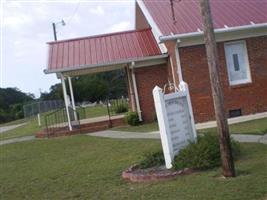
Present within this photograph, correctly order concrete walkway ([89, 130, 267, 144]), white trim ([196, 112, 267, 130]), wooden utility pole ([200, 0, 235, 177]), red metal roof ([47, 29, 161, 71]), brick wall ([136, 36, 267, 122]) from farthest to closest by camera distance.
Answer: red metal roof ([47, 29, 161, 71]) → brick wall ([136, 36, 267, 122]) → white trim ([196, 112, 267, 130]) → concrete walkway ([89, 130, 267, 144]) → wooden utility pole ([200, 0, 235, 177])

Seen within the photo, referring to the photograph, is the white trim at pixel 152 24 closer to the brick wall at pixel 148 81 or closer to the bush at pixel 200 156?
the brick wall at pixel 148 81

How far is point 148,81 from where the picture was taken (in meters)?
23.4

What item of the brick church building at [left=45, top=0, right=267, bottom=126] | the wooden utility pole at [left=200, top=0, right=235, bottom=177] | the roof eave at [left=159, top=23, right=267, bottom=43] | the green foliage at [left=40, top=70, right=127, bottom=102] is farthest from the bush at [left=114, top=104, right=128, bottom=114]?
the green foliage at [left=40, top=70, right=127, bottom=102]

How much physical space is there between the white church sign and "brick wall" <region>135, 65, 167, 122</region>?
1192cm

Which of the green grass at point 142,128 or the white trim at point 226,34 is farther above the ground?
the white trim at point 226,34

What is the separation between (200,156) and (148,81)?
528 inches

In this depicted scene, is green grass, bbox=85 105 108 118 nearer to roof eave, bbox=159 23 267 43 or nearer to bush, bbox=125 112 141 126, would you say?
bush, bbox=125 112 141 126

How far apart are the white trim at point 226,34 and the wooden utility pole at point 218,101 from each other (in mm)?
10530

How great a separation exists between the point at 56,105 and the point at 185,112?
164 ft

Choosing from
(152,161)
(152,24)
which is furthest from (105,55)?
(152,161)

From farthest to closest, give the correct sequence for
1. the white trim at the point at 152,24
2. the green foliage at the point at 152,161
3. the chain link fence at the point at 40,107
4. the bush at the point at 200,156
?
the chain link fence at the point at 40,107 → the white trim at the point at 152,24 → the green foliage at the point at 152,161 → the bush at the point at 200,156

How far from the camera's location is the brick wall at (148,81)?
23.3 metres

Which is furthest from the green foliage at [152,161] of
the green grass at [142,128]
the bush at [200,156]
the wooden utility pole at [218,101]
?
the green grass at [142,128]

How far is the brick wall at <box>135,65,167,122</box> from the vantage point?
76.4ft
